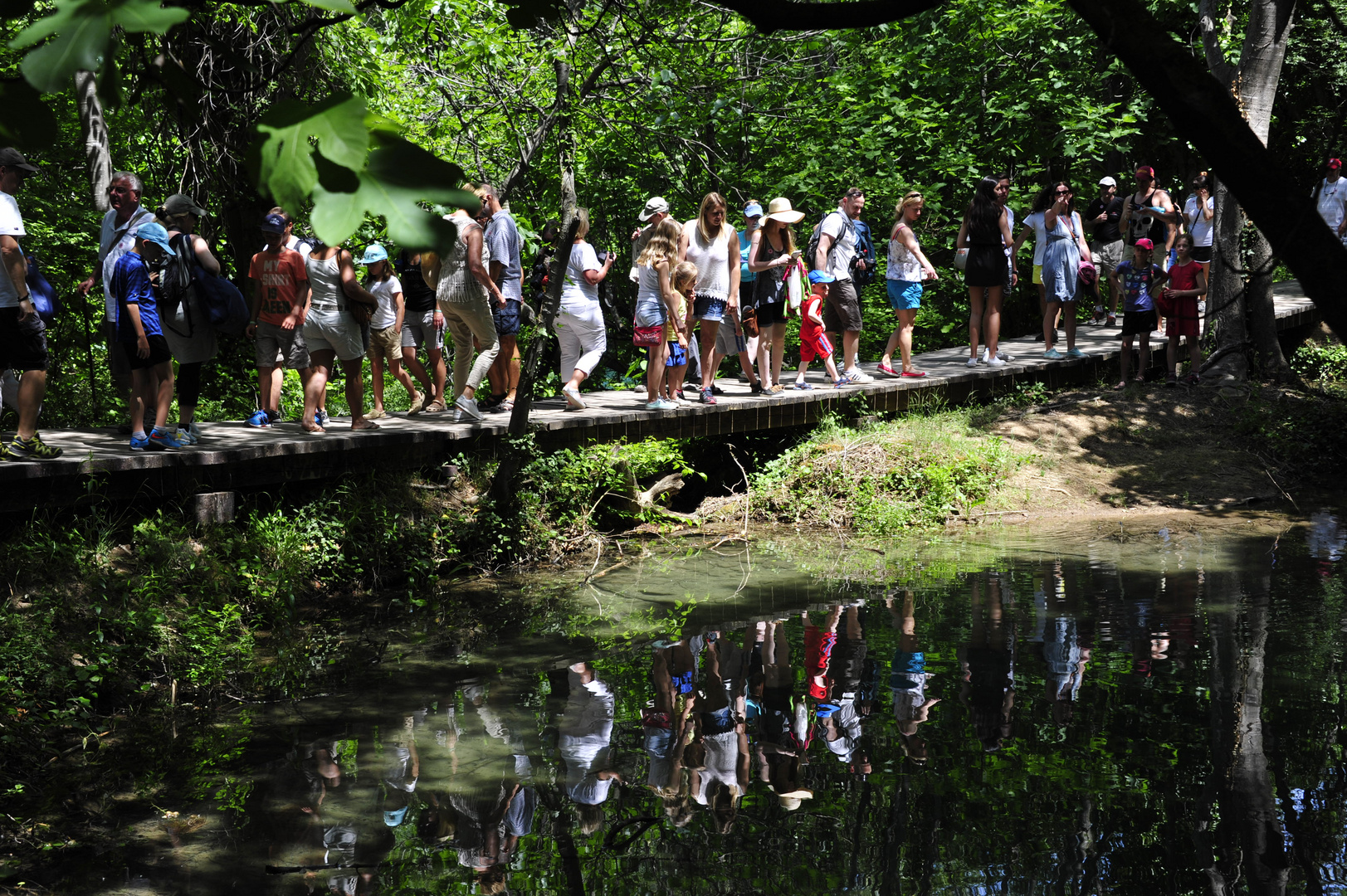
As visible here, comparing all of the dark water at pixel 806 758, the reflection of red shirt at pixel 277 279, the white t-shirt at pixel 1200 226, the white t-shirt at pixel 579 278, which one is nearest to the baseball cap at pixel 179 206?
the reflection of red shirt at pixel 277 279

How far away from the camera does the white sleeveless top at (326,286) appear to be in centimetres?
878

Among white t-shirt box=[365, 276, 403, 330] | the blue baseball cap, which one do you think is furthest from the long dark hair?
the blue baseball cap

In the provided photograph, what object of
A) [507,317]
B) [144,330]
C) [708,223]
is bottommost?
[144,330]

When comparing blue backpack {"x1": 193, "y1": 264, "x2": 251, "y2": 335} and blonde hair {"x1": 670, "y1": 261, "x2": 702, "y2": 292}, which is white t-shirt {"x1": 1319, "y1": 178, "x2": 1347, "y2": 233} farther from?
blue backpack {"x1": 193, "y1": 264, "x2": 251, "y2": 335}

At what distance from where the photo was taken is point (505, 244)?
9.44 meters

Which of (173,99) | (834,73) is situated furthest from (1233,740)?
(834,73)

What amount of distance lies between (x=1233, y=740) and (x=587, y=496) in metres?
6.07

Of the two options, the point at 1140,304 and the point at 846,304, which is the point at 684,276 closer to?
the point at 846,304

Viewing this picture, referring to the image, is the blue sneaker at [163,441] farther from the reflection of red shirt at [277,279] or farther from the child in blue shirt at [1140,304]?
the child in blue shirt at [1140,304]

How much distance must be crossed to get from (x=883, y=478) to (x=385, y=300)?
4.84 metres

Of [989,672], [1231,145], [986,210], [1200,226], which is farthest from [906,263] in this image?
[1231,145]

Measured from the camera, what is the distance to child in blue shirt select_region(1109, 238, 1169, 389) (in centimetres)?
1171

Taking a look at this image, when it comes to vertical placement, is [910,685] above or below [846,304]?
below

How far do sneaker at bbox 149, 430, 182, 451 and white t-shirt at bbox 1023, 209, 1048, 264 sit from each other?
9.32 metres
